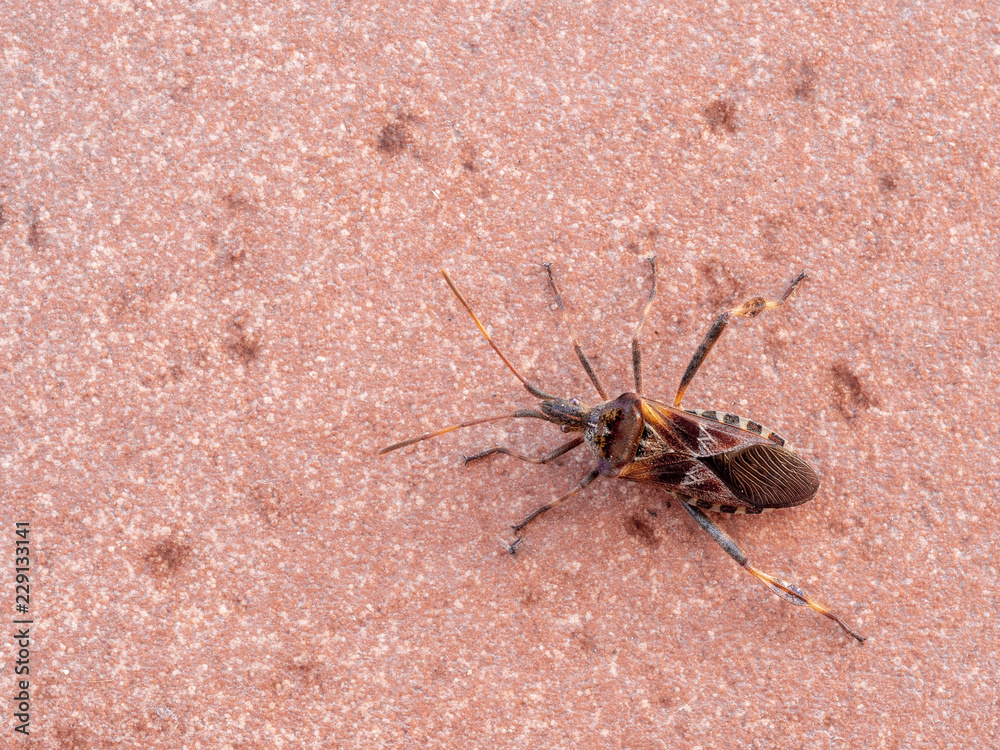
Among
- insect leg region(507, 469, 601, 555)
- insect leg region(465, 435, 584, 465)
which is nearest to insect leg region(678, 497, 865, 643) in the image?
insect leg region(507, 469, 601, 555)

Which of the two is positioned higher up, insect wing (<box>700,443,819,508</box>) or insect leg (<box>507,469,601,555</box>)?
insect wing (<box>700,443,819,508</box>)

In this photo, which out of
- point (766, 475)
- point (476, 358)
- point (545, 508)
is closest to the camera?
point (766, 475)

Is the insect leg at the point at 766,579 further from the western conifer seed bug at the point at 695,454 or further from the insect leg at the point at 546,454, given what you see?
the insect leg at the point at 546,454

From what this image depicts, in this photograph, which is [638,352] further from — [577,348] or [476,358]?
[476,358]

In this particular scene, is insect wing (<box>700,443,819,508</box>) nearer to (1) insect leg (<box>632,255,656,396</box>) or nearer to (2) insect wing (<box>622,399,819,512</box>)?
(2) insect wing (<box>622,399,819,512</box>)

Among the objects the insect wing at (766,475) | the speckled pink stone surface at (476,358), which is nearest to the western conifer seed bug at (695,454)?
the insect wing at (766,475)

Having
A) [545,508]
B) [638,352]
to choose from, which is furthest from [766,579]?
[638,352]

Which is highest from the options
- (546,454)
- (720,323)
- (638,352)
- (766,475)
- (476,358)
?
(720,323)
